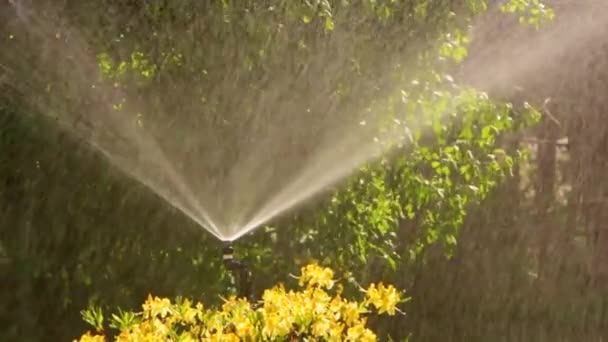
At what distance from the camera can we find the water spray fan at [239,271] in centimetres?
521

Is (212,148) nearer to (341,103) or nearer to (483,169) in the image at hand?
(341,103)

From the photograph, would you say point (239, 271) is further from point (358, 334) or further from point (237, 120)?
point (358, 334)

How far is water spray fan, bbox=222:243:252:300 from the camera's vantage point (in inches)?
205

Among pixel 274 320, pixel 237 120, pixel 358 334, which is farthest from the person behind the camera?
pixel 237 120

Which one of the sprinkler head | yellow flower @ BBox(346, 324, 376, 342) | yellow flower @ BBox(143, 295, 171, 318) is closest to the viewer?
yellow flower @ BBox(346, 324, 376, 342)

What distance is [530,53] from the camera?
783 centimetres

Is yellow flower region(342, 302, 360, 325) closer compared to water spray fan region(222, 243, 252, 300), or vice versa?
yellow flower region(342, 302, 360, 325)

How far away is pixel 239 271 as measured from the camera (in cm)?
527

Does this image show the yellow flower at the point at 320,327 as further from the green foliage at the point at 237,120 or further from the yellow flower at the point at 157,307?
the green foliage at the point at 237,120

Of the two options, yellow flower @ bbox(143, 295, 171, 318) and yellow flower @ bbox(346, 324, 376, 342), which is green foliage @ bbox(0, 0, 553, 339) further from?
yellow flower @ bbox(346, 324, 376, 342)

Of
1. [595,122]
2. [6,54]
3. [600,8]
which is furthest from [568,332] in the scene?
[6,54]

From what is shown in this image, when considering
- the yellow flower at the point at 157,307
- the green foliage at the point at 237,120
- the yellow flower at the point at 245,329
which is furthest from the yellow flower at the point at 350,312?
the green foliage at the point at 237,120

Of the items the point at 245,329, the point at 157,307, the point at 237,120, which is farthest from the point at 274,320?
the point at 237,120

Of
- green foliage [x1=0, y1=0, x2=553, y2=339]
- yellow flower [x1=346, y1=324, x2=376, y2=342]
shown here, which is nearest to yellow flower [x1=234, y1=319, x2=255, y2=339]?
yellow flower [x1=346, y1=324, x2=376, y2=342]
